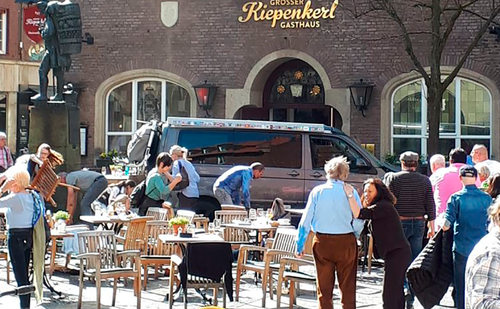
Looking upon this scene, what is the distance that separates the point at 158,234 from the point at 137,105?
13.5 meters

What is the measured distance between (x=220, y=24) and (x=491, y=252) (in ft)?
64.5

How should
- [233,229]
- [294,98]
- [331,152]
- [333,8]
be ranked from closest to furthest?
1. [233,229]
2. [331,152]
3. [333,8]
4. [294,98]

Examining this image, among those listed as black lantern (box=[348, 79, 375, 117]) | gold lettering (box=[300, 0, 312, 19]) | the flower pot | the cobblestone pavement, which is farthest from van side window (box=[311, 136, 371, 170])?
gold lettering (box=[300, 0, 312, 19])

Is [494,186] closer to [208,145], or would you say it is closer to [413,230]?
[413,230]

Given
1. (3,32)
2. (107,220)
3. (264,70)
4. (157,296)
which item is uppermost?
(3,32)

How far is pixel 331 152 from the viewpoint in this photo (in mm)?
17078

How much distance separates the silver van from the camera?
16.9 m

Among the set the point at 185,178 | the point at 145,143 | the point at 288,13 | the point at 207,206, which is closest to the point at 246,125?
the point at 207,206

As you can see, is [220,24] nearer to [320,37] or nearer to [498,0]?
[320,37]

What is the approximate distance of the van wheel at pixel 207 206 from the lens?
653 inches

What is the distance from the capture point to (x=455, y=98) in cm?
2231

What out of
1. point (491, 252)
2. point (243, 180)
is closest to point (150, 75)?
point (243, 180)

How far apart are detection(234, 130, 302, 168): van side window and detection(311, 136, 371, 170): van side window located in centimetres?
30

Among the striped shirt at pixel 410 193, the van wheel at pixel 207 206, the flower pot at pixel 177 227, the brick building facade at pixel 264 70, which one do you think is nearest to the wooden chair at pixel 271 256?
the flower pot at pixel 177 227
